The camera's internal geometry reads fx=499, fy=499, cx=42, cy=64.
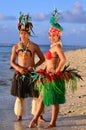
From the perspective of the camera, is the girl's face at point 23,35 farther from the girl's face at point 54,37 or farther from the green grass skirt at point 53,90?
the green grass skirt at point 53,90

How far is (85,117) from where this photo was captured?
28.7 ft

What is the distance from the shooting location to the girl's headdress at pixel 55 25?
311 inches

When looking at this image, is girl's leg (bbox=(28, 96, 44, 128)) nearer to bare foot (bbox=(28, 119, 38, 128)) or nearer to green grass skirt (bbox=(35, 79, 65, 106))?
bare foot (bbox=(28, 119, 38, 128))

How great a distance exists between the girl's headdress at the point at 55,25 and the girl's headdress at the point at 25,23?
58 cm

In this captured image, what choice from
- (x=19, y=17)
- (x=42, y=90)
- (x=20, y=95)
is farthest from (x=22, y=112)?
(x=19, y=17)

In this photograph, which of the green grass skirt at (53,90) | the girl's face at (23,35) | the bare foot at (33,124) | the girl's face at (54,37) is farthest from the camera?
the girl's face at (23,35)

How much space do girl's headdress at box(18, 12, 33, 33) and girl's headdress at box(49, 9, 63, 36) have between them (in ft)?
1.91

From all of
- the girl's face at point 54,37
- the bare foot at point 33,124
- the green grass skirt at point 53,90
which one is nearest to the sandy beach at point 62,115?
the bare foot at point 33,124

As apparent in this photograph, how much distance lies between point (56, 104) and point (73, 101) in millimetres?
3019

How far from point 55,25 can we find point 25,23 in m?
0.72

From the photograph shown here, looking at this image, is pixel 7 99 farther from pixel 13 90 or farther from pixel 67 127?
pixel 67 127

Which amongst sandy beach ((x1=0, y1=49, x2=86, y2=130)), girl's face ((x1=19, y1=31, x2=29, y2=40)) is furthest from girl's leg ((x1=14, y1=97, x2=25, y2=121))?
girl's face ((x1=19, y1=31, x2=29, y2=40))

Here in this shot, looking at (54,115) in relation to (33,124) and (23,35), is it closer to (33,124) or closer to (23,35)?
(33,124)

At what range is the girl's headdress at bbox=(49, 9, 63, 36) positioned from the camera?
7887 mm
